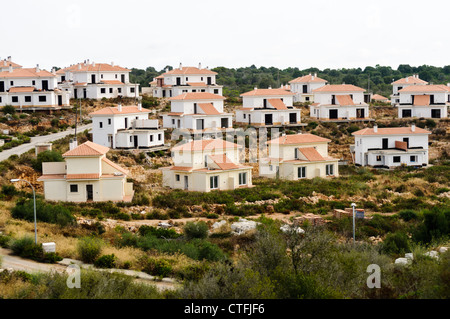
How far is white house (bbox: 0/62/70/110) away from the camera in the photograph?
2516 inches

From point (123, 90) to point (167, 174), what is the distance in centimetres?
3351

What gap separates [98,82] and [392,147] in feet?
119

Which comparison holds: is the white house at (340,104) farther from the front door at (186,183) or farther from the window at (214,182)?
the front door at (186,183)

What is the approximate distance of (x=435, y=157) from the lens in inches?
2351

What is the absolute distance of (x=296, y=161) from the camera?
47500mm

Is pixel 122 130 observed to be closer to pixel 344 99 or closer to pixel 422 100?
pixel 344 99

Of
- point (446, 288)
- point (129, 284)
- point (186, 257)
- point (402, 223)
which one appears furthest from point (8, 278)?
point (402, 223)

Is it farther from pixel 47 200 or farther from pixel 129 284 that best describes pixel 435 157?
pixel 129 284

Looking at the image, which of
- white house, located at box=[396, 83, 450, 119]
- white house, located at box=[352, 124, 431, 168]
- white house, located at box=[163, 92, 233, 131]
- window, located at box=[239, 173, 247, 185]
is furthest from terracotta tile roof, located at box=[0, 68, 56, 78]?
white house, located at box=[396, 83, 450, 119]

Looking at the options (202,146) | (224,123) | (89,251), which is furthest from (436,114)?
(89,251)

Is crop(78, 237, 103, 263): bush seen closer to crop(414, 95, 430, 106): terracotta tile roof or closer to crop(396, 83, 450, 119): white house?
crop(396, 83, 450, 119): white house

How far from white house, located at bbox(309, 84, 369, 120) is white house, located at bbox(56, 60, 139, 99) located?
75.1ft

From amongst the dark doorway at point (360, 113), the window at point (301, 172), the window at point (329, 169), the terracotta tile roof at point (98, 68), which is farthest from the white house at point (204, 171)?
the terracotta tile roof at point (98, 68)

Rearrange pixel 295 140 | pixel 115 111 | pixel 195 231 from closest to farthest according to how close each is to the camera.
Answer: pixel 195 231 → pixel 295 140 → pixel 115 111
